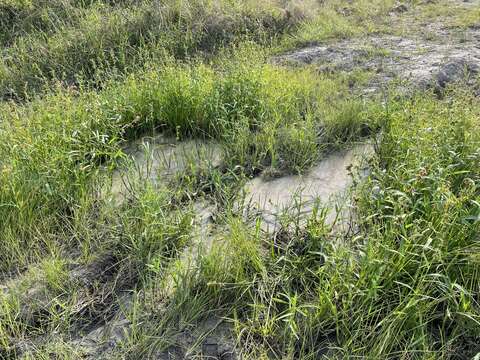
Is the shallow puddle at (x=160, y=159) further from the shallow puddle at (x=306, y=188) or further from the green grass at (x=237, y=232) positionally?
the shallow puddle at (x=306, y=188)

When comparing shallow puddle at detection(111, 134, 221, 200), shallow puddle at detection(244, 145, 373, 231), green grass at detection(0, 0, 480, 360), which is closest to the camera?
green grass at detection(0, 0, 480, 360)

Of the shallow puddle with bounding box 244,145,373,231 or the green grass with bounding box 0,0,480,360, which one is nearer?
the green grass with bounding box 0,0,480,360

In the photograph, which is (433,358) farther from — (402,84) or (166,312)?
(402,84)

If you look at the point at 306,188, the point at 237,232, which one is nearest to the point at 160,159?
the point at 306,188

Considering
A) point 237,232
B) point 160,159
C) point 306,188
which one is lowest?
point 306,188

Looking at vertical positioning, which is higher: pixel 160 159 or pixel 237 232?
pixel 237 232

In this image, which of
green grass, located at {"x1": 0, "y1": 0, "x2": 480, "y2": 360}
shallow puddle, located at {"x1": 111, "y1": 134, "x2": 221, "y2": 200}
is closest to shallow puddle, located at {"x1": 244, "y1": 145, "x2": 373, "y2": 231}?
green grass, located at {"x1": 0, "y1": 0, "x2": 480, "y2": 360}

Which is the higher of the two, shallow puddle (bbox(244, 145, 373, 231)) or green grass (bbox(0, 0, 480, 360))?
green grass (bbox(0, 0, 480, 360))

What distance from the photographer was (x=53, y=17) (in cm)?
644

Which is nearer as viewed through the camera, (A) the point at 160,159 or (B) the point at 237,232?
(B) the point at 237,232

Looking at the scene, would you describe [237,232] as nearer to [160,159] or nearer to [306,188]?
[306,188]

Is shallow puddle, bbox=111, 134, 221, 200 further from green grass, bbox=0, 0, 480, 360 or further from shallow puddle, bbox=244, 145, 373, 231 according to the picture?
shallow puddle, bbox=244, 145, 373, 231

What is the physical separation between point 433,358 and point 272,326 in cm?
77

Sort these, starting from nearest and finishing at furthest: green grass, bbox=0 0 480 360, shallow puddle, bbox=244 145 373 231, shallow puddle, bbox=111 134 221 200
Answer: green grass, bbox=0 0 480 360 < shallow puddle, bbox=244 145 373 231 < shallow puddle, bbox=111 134 221 200
